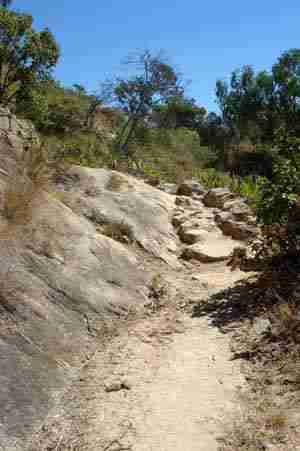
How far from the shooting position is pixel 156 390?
3520 mm

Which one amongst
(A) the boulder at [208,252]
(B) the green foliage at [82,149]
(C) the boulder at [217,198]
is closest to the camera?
(A) the boulder at [208,252]

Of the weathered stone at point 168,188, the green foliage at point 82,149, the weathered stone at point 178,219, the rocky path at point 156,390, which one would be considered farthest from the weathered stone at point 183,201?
the rocky path at point 156,390

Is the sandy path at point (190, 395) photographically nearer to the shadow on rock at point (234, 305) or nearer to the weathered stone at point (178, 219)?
the shadow on rock at point (234, 305)

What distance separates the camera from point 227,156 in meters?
19.1

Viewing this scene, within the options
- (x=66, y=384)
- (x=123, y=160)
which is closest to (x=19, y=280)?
(x=66, y=384)

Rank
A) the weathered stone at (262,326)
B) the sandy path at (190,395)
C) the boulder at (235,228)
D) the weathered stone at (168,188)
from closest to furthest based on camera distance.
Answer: the sandy path at (190,395)
the weathered stone at (262,326)
the boulder at (235,228)
the weathered stone at (168,188)

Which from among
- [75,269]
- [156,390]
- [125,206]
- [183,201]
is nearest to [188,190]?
[183,201]

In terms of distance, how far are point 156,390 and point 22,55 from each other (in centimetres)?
759

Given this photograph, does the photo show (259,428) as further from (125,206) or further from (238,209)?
(238,209)

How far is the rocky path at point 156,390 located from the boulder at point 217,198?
4287mm

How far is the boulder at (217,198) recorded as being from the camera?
938cm

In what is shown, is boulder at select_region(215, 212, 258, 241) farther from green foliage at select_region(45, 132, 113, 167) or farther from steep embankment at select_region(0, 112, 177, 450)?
green foliage at select_region(45, 132, 113, 167)

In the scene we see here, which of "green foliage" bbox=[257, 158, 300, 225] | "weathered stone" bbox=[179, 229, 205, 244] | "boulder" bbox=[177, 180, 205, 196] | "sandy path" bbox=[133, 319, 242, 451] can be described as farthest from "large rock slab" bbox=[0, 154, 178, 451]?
"boulder" bbox=[177, 180, 205, 196]

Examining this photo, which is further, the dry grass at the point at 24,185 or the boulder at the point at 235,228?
the boulder at the point at 235,228
